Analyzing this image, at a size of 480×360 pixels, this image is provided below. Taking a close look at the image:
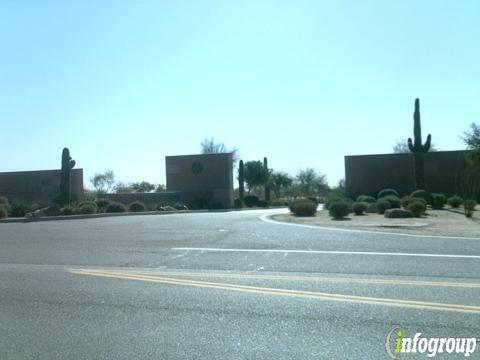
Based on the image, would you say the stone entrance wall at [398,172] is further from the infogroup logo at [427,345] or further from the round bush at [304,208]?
the infogroup logo at [427,345]

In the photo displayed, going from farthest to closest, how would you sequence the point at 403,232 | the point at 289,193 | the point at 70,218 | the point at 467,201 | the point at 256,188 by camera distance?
the point at 289,193, the point at 256,188, the point at 70,218, the point at 467,201, the point at 403,232

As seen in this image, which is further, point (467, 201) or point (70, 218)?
Result: point (70, 218)

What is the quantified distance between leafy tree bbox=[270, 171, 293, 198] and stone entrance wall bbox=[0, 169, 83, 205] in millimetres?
43122

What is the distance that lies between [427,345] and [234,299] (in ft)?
10.6

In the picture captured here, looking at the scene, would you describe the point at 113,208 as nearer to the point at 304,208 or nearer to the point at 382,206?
the point at 304,208

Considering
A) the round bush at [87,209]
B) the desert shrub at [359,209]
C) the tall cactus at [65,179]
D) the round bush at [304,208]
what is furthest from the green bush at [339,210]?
the tall cactus at [65,179]

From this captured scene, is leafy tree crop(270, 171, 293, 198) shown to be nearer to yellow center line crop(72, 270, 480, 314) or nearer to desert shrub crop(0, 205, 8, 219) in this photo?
desert shrub crop(0, 205, 8, 219)

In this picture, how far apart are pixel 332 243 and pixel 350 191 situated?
3846 cm

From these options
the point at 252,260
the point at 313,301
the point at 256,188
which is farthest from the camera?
the point at 256,188

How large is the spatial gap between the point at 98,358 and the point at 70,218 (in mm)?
28591

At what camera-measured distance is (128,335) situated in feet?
22.8

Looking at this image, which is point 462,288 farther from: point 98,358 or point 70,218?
point 70,218

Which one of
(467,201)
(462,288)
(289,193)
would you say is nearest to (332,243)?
(462,288)

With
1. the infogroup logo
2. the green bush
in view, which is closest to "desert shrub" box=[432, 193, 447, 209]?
the green bush
